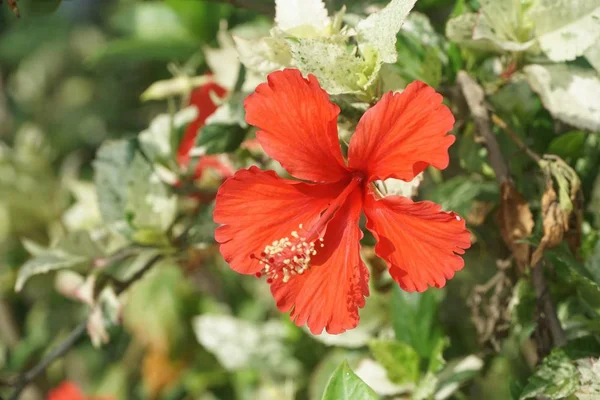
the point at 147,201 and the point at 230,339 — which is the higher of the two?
the point at 147,201

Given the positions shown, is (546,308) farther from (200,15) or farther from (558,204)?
(200,15)

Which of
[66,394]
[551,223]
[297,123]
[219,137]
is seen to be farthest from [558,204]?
[66,394]

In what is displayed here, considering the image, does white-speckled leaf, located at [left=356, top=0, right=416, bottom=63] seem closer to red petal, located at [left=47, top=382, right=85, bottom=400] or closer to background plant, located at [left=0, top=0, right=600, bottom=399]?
background plant, located at [left=0, top=0, right=600, bottom=399]

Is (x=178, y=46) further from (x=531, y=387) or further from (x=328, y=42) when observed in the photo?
(x=531, y=387)

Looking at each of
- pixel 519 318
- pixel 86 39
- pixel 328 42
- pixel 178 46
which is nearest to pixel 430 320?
pixel 519 318

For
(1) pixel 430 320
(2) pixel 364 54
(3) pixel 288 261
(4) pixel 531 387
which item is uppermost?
(2) pixel 364 54
